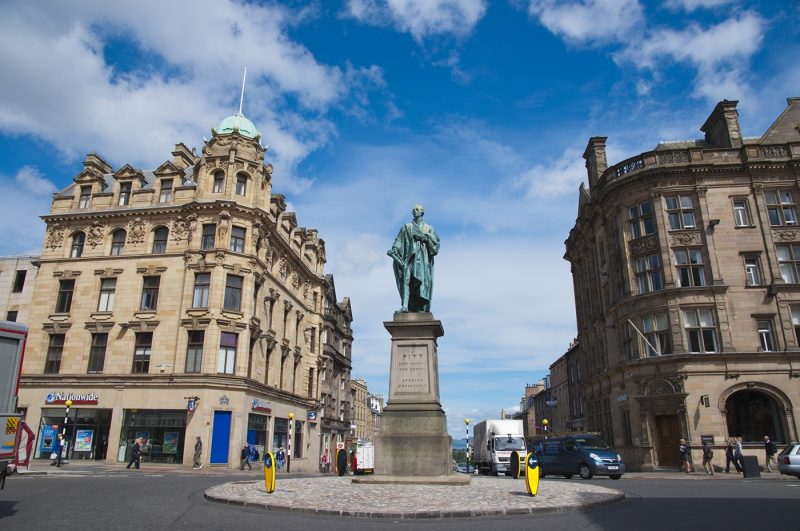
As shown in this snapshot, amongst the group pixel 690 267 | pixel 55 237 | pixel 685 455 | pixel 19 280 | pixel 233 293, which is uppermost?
pixel 55 237

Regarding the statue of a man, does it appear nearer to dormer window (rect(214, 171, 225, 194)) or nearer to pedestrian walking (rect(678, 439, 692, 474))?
pedestrian walking (rect(678, 439, 692, 474))

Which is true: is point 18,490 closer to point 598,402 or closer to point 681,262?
point 681,262

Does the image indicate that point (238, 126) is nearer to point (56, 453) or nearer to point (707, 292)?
point (56, 453)

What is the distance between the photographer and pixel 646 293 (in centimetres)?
3188

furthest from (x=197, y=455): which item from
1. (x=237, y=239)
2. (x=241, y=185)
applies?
(x=241, y=185)

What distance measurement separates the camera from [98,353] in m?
34.4

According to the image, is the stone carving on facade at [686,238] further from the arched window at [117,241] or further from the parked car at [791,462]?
the arched window at [117,241]

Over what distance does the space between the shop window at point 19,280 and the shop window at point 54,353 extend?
34.3 ft

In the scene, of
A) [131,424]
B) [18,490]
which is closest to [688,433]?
[18,490]

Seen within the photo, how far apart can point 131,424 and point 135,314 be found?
6.89 meters

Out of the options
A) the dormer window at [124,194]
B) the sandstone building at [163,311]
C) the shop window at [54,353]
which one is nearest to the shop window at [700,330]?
the sandstone building at [163,311]

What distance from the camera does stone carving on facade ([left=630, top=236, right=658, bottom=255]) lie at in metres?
32.3

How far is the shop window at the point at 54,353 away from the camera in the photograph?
34.6 m

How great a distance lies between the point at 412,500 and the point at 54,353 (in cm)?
3371
